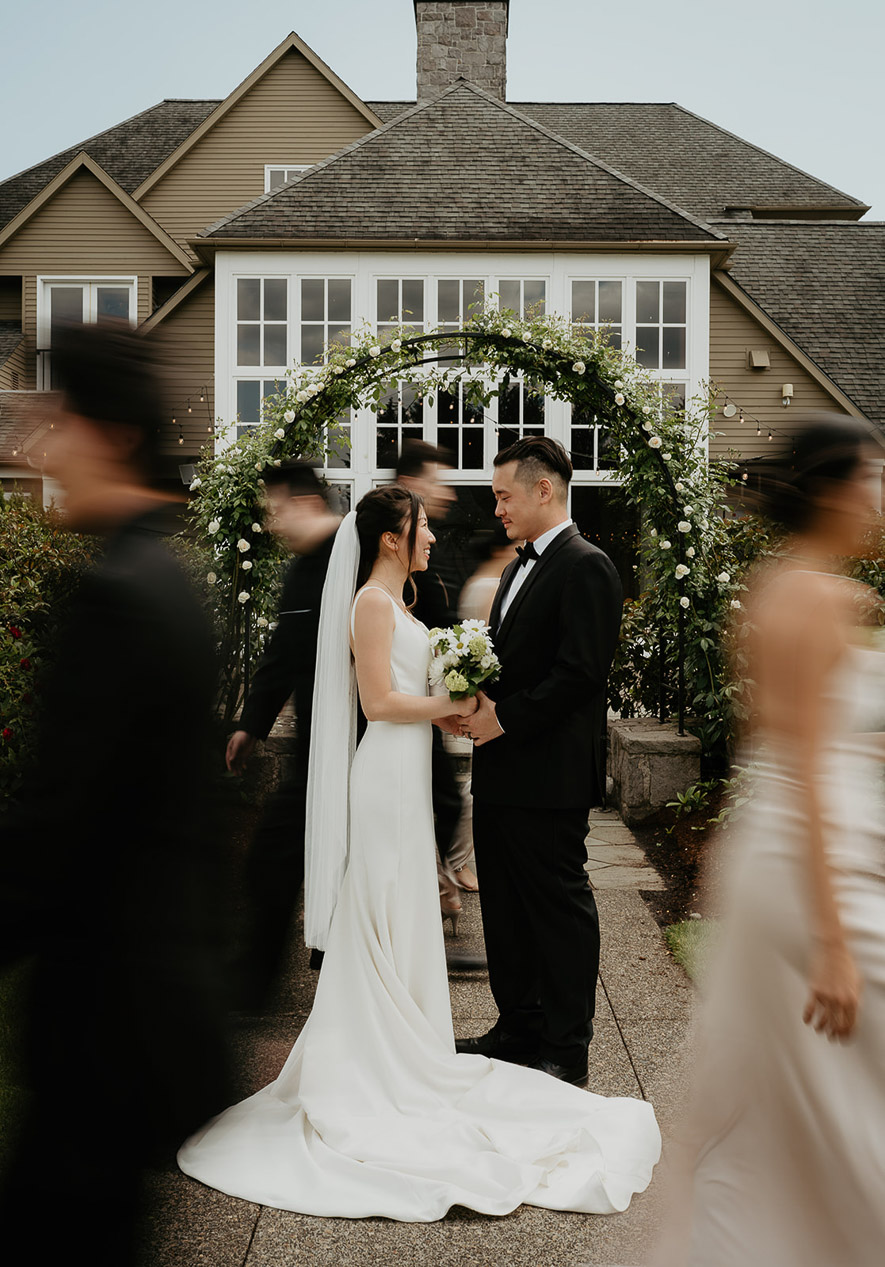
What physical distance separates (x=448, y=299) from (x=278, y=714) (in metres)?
10.5

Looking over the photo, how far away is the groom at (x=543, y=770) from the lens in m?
3.30

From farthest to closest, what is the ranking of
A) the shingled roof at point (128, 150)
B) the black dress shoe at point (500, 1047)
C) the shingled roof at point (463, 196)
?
the shingled roof at point (128, 150) → the shingled roof at point (463, 196) → the black dress shoe at point (500, 1047)

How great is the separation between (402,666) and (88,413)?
61.2 inches

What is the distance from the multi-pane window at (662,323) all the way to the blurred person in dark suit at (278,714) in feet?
33.2

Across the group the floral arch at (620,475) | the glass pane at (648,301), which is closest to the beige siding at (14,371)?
the glass pane at (648,301)

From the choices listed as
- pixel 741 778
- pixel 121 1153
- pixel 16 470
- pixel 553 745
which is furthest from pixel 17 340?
pixel 121 1153

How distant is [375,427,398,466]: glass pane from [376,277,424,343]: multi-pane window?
134 centimetres

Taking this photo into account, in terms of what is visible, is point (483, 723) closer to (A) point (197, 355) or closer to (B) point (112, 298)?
(A) point (197, 355)

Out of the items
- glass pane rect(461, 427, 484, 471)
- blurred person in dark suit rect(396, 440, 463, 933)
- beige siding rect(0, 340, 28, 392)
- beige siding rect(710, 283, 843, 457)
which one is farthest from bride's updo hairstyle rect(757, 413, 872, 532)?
beige siding rect(0, 340, 28, 392)

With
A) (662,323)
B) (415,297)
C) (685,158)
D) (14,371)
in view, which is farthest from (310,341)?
(685,158)

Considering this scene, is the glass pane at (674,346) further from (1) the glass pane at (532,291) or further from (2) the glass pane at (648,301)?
(1) the glass pane at (532,291)

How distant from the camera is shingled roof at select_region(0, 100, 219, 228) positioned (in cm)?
2073

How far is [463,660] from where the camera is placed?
3.26m

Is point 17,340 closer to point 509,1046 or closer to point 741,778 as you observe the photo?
point 741,778
